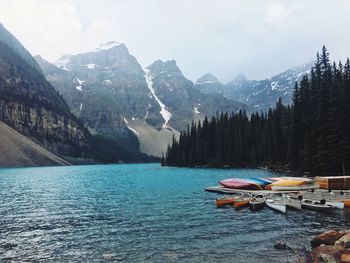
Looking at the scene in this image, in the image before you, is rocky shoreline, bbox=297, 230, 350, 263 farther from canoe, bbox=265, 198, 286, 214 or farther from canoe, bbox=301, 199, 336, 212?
canoe, bbox=301, 199, 336, 212

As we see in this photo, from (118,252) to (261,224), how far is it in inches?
591

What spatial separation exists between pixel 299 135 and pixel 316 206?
218ft

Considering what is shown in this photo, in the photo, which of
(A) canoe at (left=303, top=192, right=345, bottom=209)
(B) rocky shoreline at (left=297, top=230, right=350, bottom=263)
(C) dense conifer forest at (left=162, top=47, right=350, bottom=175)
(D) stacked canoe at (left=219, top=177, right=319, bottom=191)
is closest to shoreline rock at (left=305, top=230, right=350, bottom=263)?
(B) rocky shoreline at (left=297, top=230, right=350, bottom=263)

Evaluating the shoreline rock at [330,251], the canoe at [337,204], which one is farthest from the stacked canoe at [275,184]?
the shoreline rock at [330,251]

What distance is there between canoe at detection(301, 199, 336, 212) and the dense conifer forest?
3195 centimetres

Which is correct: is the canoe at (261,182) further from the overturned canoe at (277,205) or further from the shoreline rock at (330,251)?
the shoreline rock at (330,251)

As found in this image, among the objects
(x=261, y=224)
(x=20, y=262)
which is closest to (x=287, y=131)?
(x=261, y=224)

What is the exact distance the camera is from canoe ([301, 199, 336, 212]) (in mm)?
40903

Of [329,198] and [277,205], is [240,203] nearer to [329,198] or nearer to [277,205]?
[277,205]

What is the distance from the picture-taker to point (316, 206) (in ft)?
137

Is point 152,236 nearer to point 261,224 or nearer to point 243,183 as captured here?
point 261,224

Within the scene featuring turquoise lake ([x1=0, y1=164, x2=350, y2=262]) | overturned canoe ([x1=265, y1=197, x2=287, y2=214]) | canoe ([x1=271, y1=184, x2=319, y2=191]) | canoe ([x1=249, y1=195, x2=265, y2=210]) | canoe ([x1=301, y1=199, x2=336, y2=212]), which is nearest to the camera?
turquoise lake ([x1=0, y1=164, x2=350, y2=262])

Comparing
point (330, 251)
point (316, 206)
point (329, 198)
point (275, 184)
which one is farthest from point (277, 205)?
point (330, 251)

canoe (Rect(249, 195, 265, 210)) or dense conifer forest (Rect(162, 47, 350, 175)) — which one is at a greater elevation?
dense conifer forest (Rect(162, 47, 350, 175))
